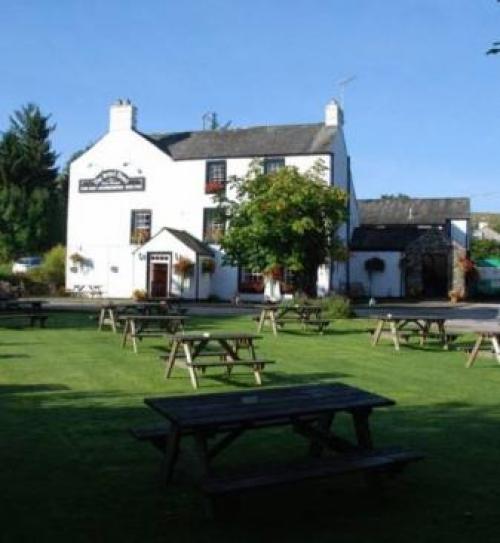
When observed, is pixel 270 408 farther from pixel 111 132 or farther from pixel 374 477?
pixel 111 132

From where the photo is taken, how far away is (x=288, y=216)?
1163 inches

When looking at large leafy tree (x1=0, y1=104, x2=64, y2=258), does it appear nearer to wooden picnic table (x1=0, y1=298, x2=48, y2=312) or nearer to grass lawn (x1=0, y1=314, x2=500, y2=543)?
wooden picnic table (x1=0, y1=298, x2=48, y2=312)

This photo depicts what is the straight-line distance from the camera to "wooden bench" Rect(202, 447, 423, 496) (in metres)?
4.78

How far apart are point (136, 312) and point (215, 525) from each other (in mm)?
17709

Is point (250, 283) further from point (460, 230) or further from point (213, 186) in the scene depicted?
point (460, 230)

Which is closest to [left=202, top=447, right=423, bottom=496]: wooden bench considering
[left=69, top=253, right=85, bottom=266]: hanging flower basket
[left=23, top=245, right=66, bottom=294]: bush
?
[left=69, top=253, right=85, bottom=266]: hanging flower basket

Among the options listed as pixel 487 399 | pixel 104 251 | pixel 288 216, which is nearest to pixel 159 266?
pixel 104 251

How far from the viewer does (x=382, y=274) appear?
44219mm

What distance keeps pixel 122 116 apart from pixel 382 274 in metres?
17.5

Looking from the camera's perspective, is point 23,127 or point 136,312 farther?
point 23,127

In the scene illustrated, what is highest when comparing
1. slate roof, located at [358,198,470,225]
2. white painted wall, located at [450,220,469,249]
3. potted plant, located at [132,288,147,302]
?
slate roof, located at [358,198,470,225]

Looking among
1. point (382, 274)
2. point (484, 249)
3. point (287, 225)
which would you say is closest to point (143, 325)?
point (287, 225)

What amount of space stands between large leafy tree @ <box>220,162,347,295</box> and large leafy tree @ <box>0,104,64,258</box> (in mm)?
33659

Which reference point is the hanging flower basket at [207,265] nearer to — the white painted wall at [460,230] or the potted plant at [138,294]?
the potted plant at [138,294]
